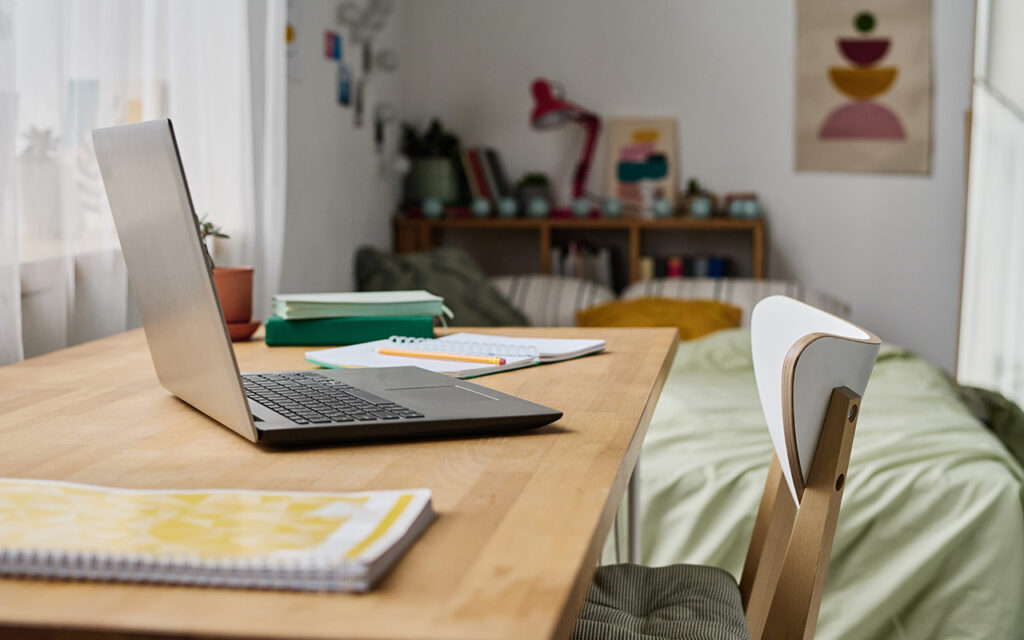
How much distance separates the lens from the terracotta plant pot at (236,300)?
1.52m

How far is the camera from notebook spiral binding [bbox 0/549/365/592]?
52cm

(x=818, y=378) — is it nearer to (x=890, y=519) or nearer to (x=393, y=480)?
(x=393, y=480)

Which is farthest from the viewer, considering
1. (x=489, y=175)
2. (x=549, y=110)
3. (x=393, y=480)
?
(x=489, y=175)

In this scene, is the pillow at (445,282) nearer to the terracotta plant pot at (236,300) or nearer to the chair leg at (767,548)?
the terracotta plant pot at (236,300)

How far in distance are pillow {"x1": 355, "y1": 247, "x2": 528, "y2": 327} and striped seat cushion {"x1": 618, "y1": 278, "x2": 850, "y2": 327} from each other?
0.49 metres

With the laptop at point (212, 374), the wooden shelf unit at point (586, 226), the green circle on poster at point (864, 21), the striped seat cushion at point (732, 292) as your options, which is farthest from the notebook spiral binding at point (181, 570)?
the green circle on poster at point (864, 21)

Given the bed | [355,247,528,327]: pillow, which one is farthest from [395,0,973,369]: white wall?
the bed

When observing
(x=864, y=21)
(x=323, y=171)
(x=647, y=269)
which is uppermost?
(x=864, y=21)

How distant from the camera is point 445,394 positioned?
0.95 m

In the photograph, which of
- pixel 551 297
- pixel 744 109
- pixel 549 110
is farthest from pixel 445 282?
pixel 744 109

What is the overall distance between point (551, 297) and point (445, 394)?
274cm

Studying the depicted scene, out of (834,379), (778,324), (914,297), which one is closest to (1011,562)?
(778,324)

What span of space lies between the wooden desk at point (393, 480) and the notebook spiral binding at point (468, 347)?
0.05m

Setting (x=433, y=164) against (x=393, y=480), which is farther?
(x=433, y=164)
